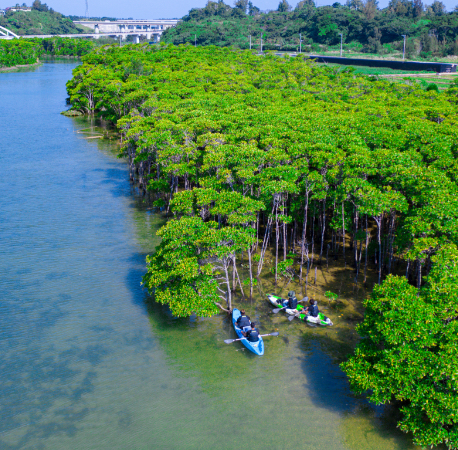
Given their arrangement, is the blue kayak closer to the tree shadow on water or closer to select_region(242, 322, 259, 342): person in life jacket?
select_region(242, 322, 259, 342): person in life jacket

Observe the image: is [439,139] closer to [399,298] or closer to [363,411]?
[399,298]

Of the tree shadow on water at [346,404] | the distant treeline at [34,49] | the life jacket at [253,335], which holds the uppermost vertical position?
the distant treeline at [34,49]

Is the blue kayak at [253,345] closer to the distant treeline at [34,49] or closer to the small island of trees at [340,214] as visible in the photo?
the small island of trees at [340,214]

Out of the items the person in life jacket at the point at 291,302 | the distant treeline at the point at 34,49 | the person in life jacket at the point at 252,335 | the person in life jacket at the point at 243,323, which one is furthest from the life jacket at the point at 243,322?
the distant treeline at the point at 34,49

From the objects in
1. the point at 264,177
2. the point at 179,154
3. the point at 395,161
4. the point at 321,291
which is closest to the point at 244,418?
the point at 321,291

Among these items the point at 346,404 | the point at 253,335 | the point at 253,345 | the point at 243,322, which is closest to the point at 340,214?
the point at 243,322

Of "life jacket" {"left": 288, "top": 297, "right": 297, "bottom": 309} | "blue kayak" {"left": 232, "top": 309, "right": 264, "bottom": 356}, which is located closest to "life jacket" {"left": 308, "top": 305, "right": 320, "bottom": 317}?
"life jacket" {"left": 288, "top": 297, "right": 297, "bottom": 309}

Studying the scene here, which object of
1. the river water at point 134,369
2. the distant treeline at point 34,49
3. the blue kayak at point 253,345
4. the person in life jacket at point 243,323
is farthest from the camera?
the distant treeline at point 34,49
